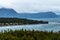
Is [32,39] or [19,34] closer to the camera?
[32,39]

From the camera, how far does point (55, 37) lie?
62.6 feet

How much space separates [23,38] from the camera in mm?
18047

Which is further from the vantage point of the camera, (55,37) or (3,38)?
(55,37)

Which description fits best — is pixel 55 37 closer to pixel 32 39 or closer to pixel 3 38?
pixel 32 39

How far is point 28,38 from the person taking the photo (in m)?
17.9

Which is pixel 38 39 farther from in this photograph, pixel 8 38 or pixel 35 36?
pixel 8 38

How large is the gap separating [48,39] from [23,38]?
5.80ft

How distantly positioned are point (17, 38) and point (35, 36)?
5.70 feet

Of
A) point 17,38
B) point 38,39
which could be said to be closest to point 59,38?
point 38,39

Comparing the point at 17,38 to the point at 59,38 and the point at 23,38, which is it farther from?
the point at 59,38

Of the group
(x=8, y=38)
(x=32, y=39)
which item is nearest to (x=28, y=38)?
(x=32, y=39)

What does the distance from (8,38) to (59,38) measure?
3772 mm

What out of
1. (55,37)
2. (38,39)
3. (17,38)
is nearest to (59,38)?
(55,37)

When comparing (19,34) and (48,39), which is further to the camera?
(19,34)
